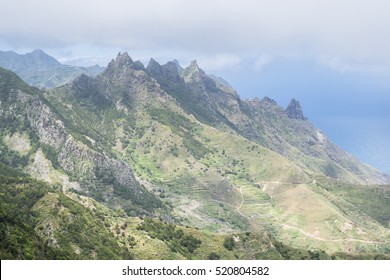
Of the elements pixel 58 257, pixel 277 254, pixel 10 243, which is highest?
pixel 10 243

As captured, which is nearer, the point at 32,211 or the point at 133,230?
the point at 32,211

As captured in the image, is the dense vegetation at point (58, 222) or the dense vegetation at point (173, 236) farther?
the dense vegetation at point (173, 236)

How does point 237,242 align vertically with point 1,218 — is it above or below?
below

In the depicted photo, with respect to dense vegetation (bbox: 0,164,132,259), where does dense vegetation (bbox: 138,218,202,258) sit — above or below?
below

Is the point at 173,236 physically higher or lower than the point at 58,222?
lower

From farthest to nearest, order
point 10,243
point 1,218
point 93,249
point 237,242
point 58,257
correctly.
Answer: point 237,242
point 93,249
point 58,257
point 1,218
point 10,243

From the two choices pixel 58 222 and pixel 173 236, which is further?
pixel 173 236

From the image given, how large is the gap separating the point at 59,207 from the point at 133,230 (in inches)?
805

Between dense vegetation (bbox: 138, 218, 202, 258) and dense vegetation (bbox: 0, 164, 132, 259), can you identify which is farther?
dense vegetation (bbox: 138, 218, 202, 258)

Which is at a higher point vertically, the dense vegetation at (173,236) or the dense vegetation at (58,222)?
the dense vegetation at (58,222)

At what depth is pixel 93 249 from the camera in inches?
4016
